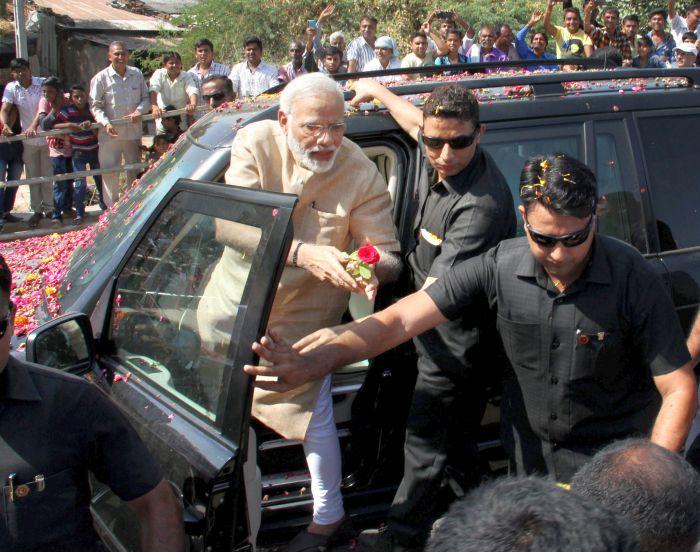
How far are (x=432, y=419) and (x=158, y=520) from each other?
4.77 ft

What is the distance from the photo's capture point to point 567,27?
962 centimetres

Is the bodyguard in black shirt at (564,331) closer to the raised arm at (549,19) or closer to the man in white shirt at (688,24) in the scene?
the raised arm at (549,19)

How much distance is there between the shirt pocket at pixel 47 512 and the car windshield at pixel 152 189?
4.59 ft

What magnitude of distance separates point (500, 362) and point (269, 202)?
149 cm

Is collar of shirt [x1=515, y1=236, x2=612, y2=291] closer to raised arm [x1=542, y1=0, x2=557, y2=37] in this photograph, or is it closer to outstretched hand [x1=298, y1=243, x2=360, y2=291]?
outstretched hand [x1=298, y1=243, x2=360, y2=291]

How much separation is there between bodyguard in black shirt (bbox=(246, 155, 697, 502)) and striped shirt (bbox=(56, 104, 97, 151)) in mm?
7893

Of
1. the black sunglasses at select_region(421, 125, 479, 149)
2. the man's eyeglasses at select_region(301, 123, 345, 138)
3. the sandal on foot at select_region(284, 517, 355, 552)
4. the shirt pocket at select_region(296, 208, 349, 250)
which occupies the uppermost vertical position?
the man's eyeglasses at select_region(301, 123, 345, 138)

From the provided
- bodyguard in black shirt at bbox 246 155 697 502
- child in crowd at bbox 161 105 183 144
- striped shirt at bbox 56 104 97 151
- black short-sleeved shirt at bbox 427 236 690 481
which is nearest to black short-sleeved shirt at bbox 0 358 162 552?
bodyguard in black shirt at bbox 246 155 697 502

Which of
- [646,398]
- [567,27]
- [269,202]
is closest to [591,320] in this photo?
[646,398]

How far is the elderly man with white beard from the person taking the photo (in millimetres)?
3109

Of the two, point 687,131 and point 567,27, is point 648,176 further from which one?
point 567,27

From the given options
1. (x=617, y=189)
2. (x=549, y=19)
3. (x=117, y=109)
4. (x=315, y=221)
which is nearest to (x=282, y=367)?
(x=315, y=221)

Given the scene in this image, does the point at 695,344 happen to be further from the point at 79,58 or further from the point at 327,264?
the point at 79,58

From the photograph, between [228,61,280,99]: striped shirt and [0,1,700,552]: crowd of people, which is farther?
[228,61,280,99]: striped shirt
